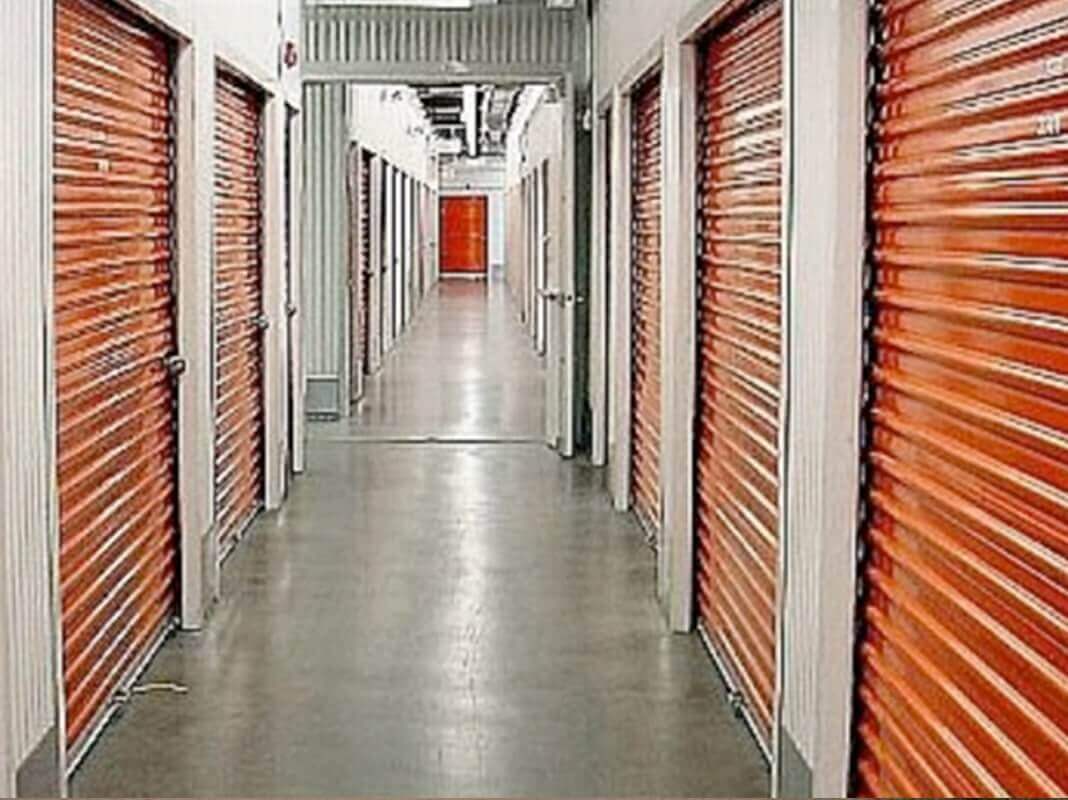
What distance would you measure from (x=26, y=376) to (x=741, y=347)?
2280mm

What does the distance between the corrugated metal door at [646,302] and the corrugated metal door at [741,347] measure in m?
1.48

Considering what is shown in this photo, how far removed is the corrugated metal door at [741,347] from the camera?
495 centimetres

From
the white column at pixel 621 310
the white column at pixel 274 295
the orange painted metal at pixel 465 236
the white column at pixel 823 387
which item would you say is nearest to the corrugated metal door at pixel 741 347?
the white column at pixel 823 387

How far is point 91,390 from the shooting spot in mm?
5004

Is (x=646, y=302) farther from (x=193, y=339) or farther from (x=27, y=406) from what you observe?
(x=27, y=406)

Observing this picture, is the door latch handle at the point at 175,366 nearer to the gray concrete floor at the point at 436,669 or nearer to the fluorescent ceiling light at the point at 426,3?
the gray concrete floor at the point at 436,669

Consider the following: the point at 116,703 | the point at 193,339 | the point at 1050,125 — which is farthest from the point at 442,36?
the point at 1050,125

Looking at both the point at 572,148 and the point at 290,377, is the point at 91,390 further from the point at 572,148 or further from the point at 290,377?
the point at 572,148

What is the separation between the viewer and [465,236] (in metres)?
41.9

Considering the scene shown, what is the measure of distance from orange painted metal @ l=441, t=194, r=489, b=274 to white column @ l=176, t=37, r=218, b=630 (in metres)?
35.0

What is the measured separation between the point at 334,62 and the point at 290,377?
2.43 m

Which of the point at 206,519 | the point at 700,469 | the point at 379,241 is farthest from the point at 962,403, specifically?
the point at 379,241

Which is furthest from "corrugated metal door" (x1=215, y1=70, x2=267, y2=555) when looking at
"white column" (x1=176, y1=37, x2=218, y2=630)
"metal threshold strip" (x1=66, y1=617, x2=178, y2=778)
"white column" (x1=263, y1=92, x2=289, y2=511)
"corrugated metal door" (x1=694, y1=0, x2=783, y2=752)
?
"corrugated metal door" (x1=694, y1=0, x2=783, y2=752)

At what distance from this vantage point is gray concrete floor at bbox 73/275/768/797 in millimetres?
4664
